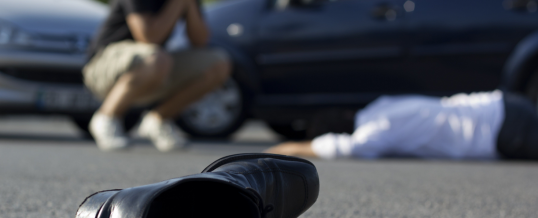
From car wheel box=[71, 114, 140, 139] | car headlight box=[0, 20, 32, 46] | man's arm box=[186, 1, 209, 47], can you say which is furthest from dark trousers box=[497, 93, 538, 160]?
car headlight box=[0, 20, 32, 46]

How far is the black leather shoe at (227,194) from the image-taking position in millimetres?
1236

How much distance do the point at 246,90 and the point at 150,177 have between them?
2.39 metres

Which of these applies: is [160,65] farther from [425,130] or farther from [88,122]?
[88,122]

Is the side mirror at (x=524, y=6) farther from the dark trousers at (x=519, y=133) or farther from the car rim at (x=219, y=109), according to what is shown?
the car rim at (x=219, y=109)

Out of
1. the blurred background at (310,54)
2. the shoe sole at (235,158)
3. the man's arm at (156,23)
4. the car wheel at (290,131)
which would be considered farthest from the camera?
the car wheel at (290,131)

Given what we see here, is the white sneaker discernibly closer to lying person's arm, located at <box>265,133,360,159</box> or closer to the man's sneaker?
the man's sneaker

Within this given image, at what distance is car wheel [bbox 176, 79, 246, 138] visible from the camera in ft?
16.8

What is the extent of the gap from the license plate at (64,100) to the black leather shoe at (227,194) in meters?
3.27

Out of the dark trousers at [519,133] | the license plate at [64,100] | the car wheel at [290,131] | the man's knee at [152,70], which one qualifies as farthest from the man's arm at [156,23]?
the car wheel at [290,131]

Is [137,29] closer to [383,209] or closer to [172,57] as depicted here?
[172,57]

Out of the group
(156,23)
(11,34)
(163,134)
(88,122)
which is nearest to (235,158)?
(156,23)

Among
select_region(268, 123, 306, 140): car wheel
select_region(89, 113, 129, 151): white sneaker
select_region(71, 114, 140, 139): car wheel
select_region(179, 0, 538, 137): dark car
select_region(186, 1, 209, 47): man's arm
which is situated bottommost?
select_region(268, 123, 306, 140): car wheel

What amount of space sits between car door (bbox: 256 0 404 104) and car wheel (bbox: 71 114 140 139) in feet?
3.48

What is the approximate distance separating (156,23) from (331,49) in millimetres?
1433
